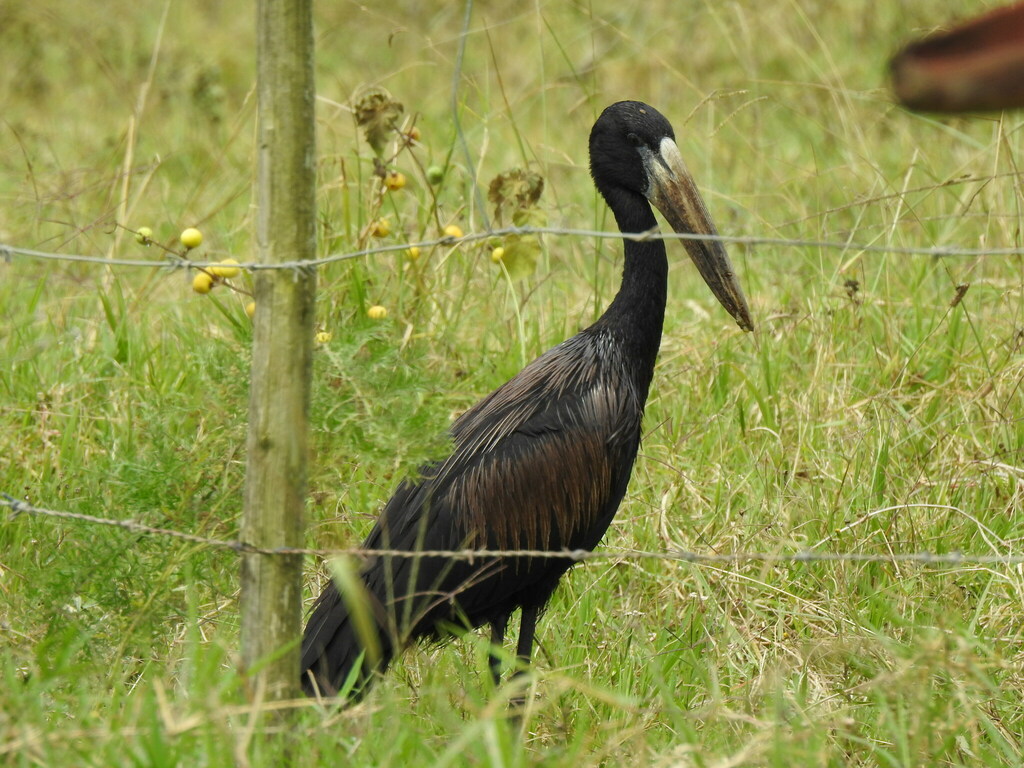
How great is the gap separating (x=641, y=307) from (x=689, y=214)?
362 mm

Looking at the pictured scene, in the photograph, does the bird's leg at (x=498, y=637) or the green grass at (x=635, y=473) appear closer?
the green grass at (x=635, y=473)

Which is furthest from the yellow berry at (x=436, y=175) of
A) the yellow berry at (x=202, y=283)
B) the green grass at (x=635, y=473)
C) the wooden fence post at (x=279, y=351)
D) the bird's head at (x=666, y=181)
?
the wooden fence post at (x=279, y=351)

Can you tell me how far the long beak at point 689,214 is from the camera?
12.3ft

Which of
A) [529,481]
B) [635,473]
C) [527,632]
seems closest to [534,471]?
[529,481]

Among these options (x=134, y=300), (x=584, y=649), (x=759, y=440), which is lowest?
(x=584, y=649)

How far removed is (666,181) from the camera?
3770 mm

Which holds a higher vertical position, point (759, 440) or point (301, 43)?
point (301, 43)

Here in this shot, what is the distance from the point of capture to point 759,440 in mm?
4137

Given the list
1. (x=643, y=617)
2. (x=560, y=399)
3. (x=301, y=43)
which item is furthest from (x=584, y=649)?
(x=301, y=43)

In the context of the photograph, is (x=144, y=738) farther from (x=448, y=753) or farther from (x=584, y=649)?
(x=584, y=649)

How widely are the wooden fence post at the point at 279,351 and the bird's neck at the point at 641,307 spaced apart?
57.0 inches

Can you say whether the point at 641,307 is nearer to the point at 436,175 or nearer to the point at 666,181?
the point at 666,181

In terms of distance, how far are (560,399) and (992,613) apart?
1208mm

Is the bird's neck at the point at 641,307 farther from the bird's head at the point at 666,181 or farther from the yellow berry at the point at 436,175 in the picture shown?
the yellow berry at the point at 436,175
